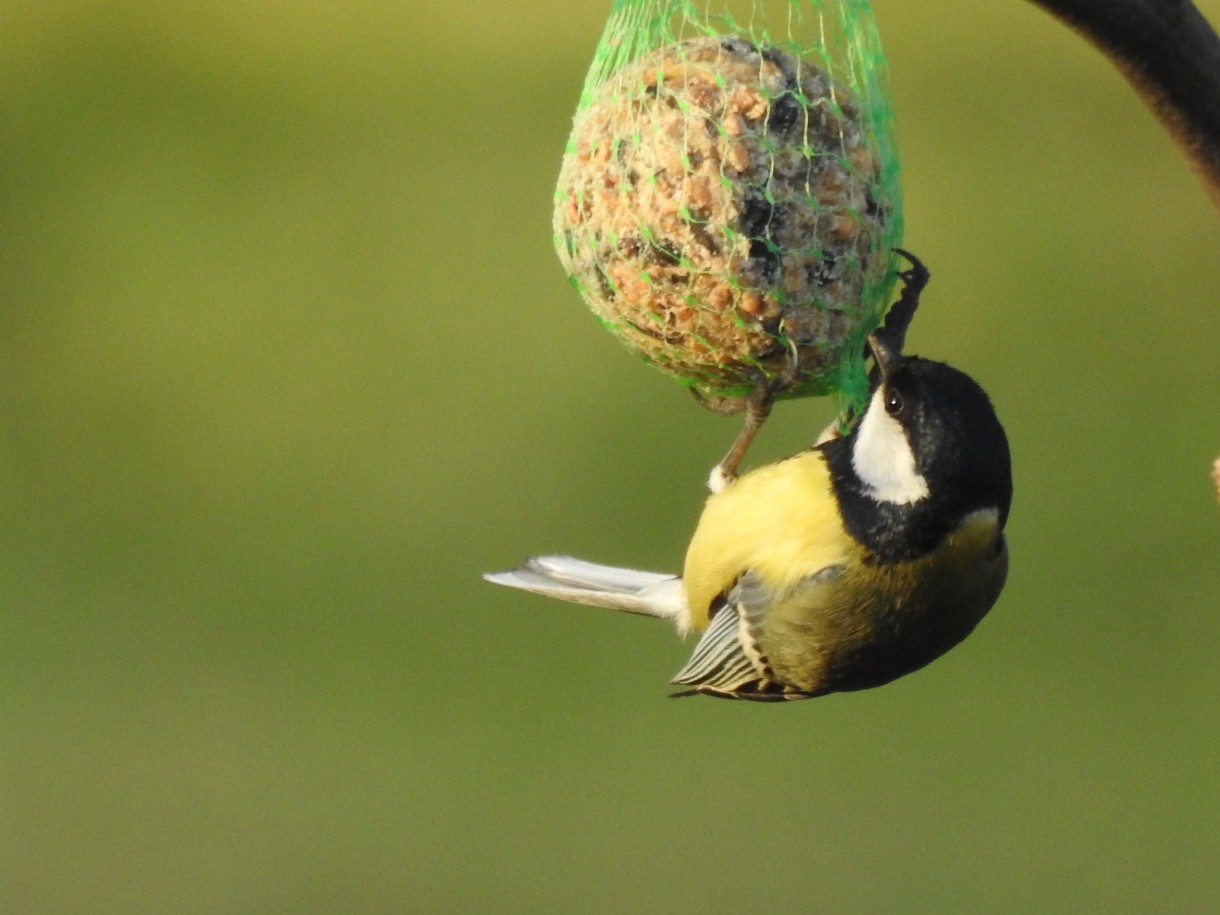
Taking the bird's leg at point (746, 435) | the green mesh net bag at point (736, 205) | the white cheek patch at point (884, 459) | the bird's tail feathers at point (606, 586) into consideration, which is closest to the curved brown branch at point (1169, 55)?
the green mesh net bag at point (736, 205)

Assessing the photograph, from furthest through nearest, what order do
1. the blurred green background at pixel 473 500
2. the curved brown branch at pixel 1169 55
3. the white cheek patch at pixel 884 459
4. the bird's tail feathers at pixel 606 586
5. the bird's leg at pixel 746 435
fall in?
the blurred green background at pixel 473 500 < the bird's tail feathers at pixel 606 586 < the bird's leg at pixel 746 435 < the white cheek patch at pixel 884 459 < the curved brown branch at pixel 1169 55

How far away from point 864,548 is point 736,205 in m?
0.59

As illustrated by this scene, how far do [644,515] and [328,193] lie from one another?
5.83 feet

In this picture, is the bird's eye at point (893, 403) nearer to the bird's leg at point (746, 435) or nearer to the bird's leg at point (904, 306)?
the bird's leg at point (904, 306)

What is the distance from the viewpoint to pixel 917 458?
7.59ft

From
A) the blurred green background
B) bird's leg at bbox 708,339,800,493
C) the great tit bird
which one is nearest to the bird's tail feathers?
the great tit bird

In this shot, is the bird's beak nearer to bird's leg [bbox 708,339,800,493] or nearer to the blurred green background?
bird's leg [bbox 708,339,800,493]

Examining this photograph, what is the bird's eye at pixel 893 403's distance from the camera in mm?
2303

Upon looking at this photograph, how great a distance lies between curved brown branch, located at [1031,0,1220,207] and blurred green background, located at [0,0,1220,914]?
2824 mm

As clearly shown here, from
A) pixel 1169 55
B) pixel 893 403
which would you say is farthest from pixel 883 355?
pixel 1169 55

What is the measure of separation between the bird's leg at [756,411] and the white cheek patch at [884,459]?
0.43 ft

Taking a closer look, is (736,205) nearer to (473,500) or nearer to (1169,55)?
(1169,55)

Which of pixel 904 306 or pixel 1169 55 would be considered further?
pixel 904 306

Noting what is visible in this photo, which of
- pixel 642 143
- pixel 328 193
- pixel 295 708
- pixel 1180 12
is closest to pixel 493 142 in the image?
pixel 328 193
